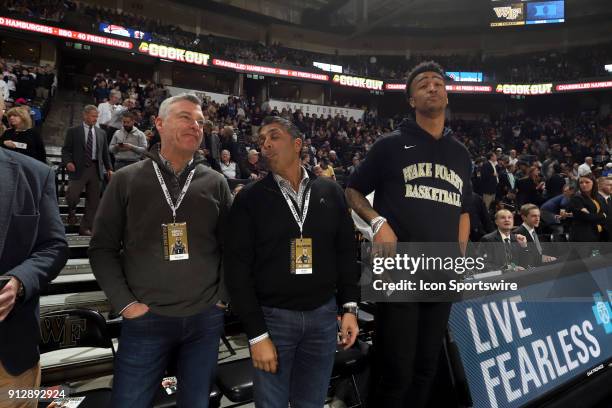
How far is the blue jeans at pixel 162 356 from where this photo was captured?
1492 mm

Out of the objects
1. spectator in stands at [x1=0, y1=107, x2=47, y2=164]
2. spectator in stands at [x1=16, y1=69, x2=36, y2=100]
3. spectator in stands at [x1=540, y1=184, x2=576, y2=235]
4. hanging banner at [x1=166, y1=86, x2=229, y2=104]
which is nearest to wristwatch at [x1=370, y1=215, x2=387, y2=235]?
spectator in stands at [x1=0, y1=107, x2=47, y2=164]

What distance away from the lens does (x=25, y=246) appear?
1.33 m

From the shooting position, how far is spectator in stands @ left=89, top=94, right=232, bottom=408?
150 cm

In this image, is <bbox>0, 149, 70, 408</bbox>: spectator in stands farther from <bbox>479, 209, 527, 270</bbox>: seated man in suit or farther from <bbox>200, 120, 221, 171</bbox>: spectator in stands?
<bbox>200, 120, 221, 171</bbox>: spectator in stands

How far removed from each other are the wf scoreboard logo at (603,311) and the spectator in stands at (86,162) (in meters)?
5.47

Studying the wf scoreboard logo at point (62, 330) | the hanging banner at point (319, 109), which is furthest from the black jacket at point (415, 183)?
the hanging banner at point (319, 109)

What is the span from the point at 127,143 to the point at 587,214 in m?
6.80

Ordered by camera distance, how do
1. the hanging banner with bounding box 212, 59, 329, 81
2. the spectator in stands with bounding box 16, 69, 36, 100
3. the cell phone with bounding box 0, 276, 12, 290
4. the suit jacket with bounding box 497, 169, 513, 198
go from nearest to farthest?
1. the cell phone with bounding box 0, 276, 12, 290
2. the suit jacket with bounding box 497, 169, 513, 198
3. the spectator in stands with bounding box 16, 69, 36, 100
4. the hanging banner with bounding box 212, 59, 329, 81

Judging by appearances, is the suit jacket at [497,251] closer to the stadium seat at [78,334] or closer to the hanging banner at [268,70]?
the stadium seat at [78,334]

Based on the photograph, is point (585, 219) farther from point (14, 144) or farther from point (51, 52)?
point (51, 52)

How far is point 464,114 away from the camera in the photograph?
28.5m

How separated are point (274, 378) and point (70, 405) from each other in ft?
3.25

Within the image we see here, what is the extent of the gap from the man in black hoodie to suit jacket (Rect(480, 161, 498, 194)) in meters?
7.57

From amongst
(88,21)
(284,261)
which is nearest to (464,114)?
(88,21)
